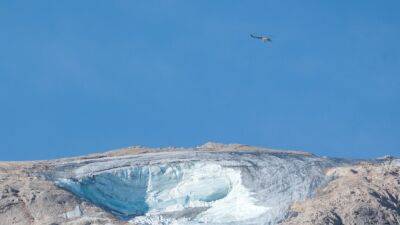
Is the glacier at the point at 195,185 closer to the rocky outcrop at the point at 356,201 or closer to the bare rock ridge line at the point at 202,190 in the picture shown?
the bare rock ridge line at the point at 202,190

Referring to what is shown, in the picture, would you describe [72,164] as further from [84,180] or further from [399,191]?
[399,191]

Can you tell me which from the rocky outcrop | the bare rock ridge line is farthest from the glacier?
the rocky outcrop

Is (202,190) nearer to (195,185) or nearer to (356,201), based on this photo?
(195,185)

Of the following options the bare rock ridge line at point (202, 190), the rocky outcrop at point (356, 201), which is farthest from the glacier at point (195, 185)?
the rocky outcrop at point (356, 201)

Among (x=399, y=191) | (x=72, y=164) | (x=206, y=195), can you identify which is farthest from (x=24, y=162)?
(x=399, y=191)

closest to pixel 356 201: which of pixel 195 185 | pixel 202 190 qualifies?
pixel 202 190

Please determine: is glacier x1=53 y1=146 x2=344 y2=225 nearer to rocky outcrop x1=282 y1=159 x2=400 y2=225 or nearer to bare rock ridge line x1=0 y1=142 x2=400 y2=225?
bare rock ridge line x1=0 y1=142 x2=400 y2=225

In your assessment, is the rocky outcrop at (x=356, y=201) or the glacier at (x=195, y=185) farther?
the glacier at (x=195, y=185)

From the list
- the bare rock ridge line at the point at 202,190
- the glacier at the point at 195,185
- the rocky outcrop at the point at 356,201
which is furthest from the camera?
the glacier at the point at 195,185
